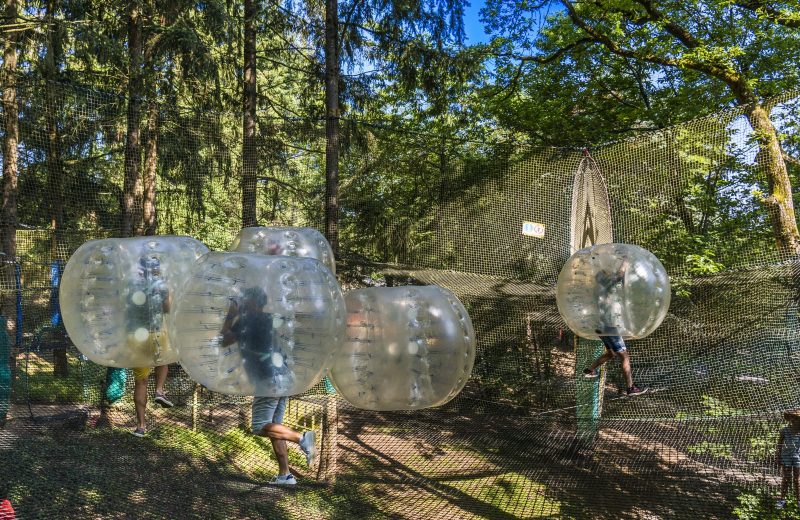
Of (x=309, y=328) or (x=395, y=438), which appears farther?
(x=395, y=438)

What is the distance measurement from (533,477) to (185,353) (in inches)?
193

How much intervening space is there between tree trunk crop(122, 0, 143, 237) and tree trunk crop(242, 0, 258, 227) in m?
0.77

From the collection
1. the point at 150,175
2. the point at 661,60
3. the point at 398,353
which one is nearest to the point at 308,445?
the point at 398,353

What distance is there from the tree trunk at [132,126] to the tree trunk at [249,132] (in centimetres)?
77

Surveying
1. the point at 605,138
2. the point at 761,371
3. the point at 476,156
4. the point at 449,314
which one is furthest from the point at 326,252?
the point at 605,138

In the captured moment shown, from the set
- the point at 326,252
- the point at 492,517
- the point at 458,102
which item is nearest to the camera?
the point at 326,252

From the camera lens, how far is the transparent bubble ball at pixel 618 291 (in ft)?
8.13

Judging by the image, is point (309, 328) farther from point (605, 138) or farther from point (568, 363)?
point (605, 138)

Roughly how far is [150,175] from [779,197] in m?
5.29

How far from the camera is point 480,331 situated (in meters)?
5.30

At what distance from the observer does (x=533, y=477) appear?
5.66 meters

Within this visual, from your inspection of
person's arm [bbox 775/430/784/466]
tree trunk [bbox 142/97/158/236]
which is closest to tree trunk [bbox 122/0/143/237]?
tree trunk [bbox 142/97/158/236]

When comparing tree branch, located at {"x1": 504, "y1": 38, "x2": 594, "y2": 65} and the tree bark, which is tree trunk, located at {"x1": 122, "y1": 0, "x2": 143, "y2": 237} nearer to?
tree branch, located at {"x1": 504, "y1": 38, "x2": 594, "y2": 65}

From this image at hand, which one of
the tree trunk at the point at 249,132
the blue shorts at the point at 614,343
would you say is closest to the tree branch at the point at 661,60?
the tree trunk at the point at 249,132
